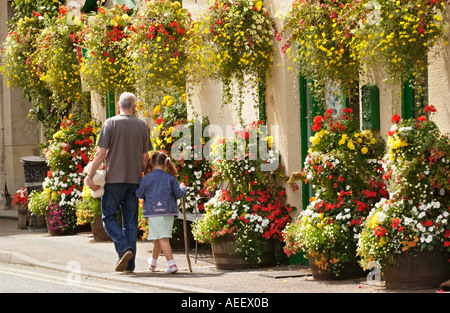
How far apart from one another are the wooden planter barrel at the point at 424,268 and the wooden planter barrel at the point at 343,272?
1.06 metres

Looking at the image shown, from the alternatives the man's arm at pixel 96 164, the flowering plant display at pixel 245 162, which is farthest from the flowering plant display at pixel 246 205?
the man's arm at pixel 96 164

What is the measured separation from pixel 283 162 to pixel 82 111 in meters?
7.61

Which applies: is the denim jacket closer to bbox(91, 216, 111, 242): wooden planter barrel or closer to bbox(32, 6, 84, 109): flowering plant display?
bbox(91, 216, 111, 242): wooden planter barrel

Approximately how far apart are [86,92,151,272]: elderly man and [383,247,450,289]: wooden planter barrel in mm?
3164

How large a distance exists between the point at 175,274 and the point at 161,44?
3509 millimetres

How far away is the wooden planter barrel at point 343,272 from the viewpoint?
32.5ft

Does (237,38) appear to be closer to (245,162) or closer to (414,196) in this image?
(245,162)

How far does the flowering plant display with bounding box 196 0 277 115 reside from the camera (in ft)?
37.1

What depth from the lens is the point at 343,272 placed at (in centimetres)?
991

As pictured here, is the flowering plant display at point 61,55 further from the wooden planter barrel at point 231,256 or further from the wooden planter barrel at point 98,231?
the wooden planter barrel at point 231,256

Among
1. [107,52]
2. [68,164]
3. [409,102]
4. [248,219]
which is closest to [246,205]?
[248,219]

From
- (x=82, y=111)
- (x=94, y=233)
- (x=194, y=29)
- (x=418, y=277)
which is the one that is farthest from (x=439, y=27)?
(x=82, y=111)

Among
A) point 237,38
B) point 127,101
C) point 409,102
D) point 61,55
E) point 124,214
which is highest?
point 61,55
